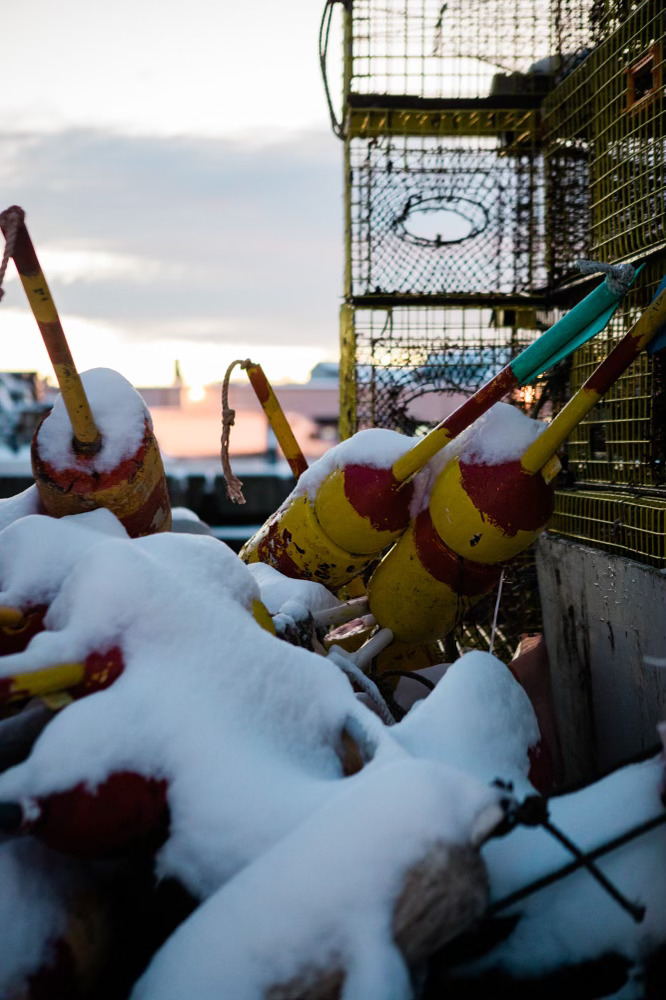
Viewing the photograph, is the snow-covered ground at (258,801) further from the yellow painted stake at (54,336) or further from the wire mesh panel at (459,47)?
the wire mesh panel at (459,47)

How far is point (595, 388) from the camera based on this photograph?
207 cm

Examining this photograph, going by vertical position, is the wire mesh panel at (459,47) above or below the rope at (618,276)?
above

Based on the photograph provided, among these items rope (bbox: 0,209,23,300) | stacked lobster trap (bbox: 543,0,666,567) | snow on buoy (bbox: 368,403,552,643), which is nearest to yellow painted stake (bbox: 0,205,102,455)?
rope (bbox: 0,209,23,300)

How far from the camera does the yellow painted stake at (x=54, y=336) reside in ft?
5.47

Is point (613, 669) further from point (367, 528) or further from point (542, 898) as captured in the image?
point (542, 898)

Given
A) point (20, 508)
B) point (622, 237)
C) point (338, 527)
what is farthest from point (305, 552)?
point (622, 237)

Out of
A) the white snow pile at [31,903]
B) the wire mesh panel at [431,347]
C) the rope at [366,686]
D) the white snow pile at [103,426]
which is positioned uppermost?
the wire mesh panel at [431,347]

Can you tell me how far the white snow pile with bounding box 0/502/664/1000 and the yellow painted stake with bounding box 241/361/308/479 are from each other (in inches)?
45.4

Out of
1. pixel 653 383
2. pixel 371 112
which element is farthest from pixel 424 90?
pixel 653 383

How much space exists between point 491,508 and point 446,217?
55.7 inches

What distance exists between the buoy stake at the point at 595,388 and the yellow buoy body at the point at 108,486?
88cm

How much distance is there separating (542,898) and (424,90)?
8.82 ft

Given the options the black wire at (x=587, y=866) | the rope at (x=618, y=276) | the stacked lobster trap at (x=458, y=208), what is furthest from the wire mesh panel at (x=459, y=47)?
the black wire at (x=587, y=866)

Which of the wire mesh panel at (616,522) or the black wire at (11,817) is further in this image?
the wire mesh panel at (616,522)
